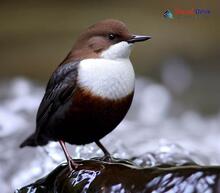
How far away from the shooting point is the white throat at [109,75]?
3.29 metres

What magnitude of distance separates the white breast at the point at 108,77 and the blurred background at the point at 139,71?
1.40m

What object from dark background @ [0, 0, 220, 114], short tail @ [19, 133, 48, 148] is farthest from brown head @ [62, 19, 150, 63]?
dark background @ [0, 0, 220, 114]

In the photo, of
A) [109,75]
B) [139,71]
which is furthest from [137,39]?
[139,71]

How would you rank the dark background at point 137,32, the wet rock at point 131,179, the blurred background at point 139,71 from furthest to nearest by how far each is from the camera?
the dark background at point 137,32 → the blurred background at point 139,71 → the wet rock at point 131,179

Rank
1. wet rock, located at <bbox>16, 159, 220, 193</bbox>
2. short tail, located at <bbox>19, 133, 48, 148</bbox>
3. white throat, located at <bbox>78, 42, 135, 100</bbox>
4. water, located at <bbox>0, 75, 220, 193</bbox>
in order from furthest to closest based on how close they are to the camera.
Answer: water, located at <bbox>0, 75, 220, 193</bbox>, short tail, located at <bbox>19, 133, 48, 148</bbox>, white throat, located at <bbox>78, 42, 135, 100</bbox>, wet rock, located at <bbox>16, 159, 220, 193</bbox>

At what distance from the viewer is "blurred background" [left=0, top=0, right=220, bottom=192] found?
5750mm

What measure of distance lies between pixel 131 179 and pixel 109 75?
556mm

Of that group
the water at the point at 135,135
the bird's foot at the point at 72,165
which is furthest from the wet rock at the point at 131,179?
the water at the point at 135,135

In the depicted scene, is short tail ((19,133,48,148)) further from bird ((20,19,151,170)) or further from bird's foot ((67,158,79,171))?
bird's foot ((67,158,79,171))

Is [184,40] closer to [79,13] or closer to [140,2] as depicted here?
[140,2]

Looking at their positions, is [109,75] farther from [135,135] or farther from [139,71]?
[139,71]

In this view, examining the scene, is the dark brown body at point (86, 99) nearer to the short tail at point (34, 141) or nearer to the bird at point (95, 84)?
the bird at point (95, 84)

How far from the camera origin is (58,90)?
3.54 meters

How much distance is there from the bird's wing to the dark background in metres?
5.10
